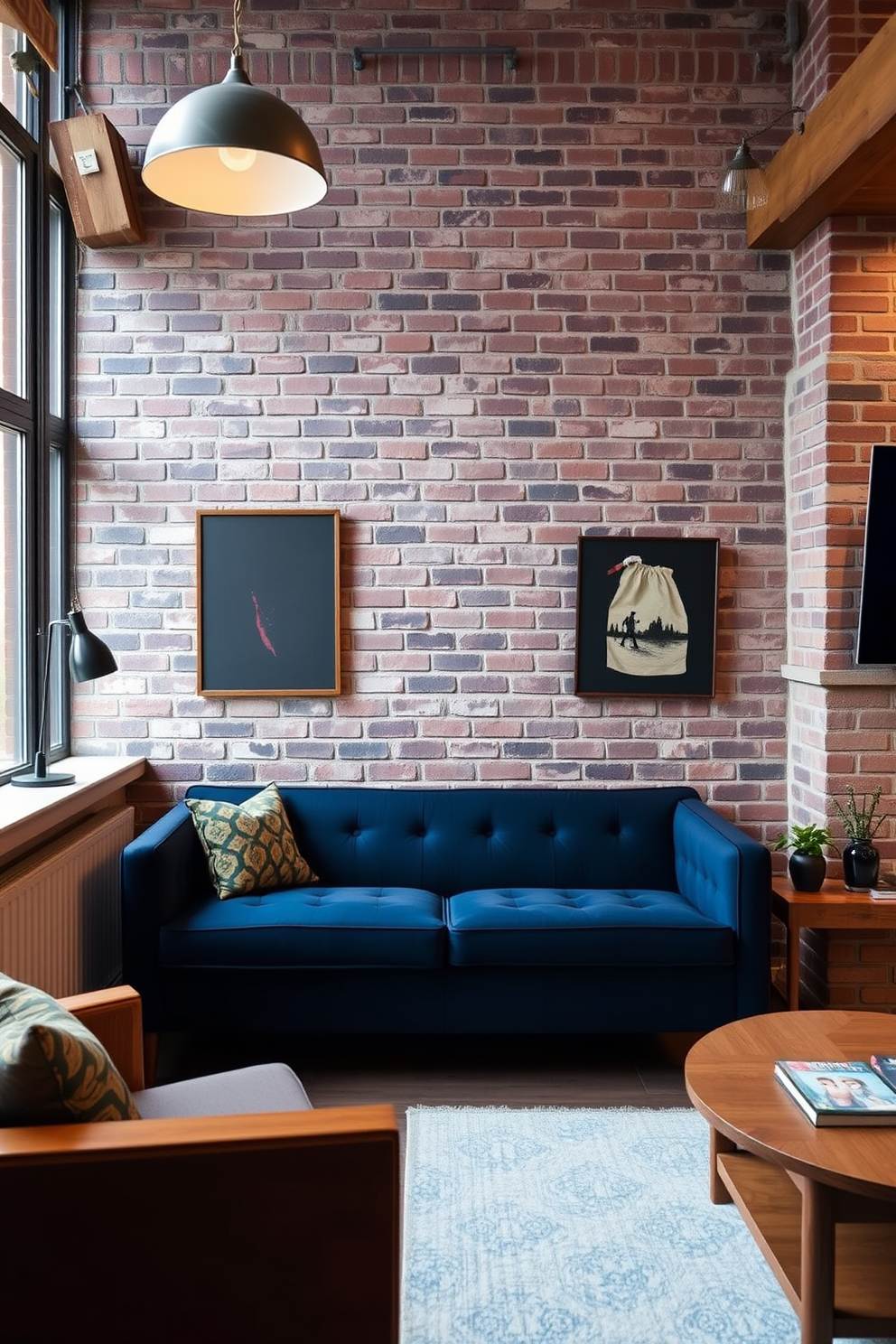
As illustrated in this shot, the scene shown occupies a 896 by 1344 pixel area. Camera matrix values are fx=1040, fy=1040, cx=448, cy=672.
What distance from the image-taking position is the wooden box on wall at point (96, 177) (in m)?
3.65

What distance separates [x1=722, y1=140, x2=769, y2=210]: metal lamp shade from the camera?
128 inches

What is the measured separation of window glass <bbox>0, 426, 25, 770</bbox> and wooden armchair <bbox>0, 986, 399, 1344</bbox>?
2155 millimetres

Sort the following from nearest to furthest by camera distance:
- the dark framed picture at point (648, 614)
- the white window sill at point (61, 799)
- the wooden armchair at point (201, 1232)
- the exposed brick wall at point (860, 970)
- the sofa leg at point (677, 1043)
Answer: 1. the wooden armchair at point (201, 1232)
2. the white window sill at point (61, 799)
3. the sofa leg at point (677, 1043)
4. the exposed brick wall at point (860, 970)
5. the dark framed picture at point (648, 614)

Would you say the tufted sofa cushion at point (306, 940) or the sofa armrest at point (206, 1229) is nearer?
the sofa armrest at point (206, 1229)

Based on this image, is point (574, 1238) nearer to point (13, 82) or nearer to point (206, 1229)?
point (206, 1229)

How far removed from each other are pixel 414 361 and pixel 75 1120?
9.80ft

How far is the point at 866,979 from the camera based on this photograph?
3.59 metres

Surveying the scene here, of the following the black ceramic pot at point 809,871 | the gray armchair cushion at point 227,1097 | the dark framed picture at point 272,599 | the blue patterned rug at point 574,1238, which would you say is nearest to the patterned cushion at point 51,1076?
the gray armchair cushion at point 227,1097

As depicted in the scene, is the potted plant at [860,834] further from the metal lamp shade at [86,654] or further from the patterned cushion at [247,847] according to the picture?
the metal lamp shade at [86,654]

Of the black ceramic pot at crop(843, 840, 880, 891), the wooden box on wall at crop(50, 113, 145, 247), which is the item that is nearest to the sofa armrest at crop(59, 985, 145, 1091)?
the black ceramic pot at crop(843, 840, 880, 891)

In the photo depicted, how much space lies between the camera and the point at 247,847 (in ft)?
11.4

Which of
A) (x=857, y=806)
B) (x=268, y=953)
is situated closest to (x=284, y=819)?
(x=268, y=953)

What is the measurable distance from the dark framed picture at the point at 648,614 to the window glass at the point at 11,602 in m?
1.98

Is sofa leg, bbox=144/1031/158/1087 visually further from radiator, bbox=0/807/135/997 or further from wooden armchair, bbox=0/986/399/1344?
wooden armchair, bbox=0/986/399/1344
